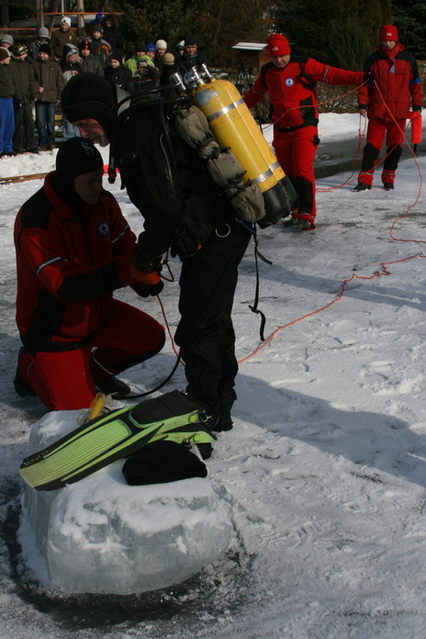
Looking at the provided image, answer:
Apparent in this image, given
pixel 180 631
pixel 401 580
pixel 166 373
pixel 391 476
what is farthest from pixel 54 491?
pixel 166 373

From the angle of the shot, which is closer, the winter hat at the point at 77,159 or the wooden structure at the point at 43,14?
the winter hat at the point at 77,159

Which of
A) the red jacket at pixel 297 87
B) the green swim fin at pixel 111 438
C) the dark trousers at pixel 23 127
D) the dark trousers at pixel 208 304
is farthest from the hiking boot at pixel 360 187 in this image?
the green swim fin at pixel 111 438

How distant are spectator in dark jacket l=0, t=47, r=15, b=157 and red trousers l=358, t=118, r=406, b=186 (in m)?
5.56

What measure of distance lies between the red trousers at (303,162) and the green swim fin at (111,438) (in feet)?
14.9

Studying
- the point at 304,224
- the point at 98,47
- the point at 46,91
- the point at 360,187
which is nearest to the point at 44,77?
the point at 46,91

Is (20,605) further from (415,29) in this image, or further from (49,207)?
(415,29)

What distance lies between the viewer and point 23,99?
10617mm

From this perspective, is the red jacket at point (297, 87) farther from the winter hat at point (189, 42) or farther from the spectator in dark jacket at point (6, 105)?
the spectator in dark jacket at point (6, 105)

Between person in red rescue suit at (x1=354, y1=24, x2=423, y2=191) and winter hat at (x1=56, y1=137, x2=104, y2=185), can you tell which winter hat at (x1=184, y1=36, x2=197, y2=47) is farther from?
winter hat at (x1=56, y1=137, x2=104, y2=185)

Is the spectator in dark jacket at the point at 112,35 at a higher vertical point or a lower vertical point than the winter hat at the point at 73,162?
higher

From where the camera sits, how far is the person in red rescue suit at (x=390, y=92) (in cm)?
814

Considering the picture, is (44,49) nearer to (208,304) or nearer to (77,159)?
(77,159)

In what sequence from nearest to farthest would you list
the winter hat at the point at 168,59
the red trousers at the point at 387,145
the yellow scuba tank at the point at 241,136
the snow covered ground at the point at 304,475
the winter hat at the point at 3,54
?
the snow covered ground at the point at 304,475 < the yellow scuba tank at the point at 241,136 < the red trousers at the point at 387,145 < the winter hat at the point at 3,54 < the winter hat at the point at 168,59

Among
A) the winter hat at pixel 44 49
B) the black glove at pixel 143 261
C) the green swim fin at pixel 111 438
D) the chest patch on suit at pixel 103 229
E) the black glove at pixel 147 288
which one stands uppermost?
the winter hat at pixel 44 49
